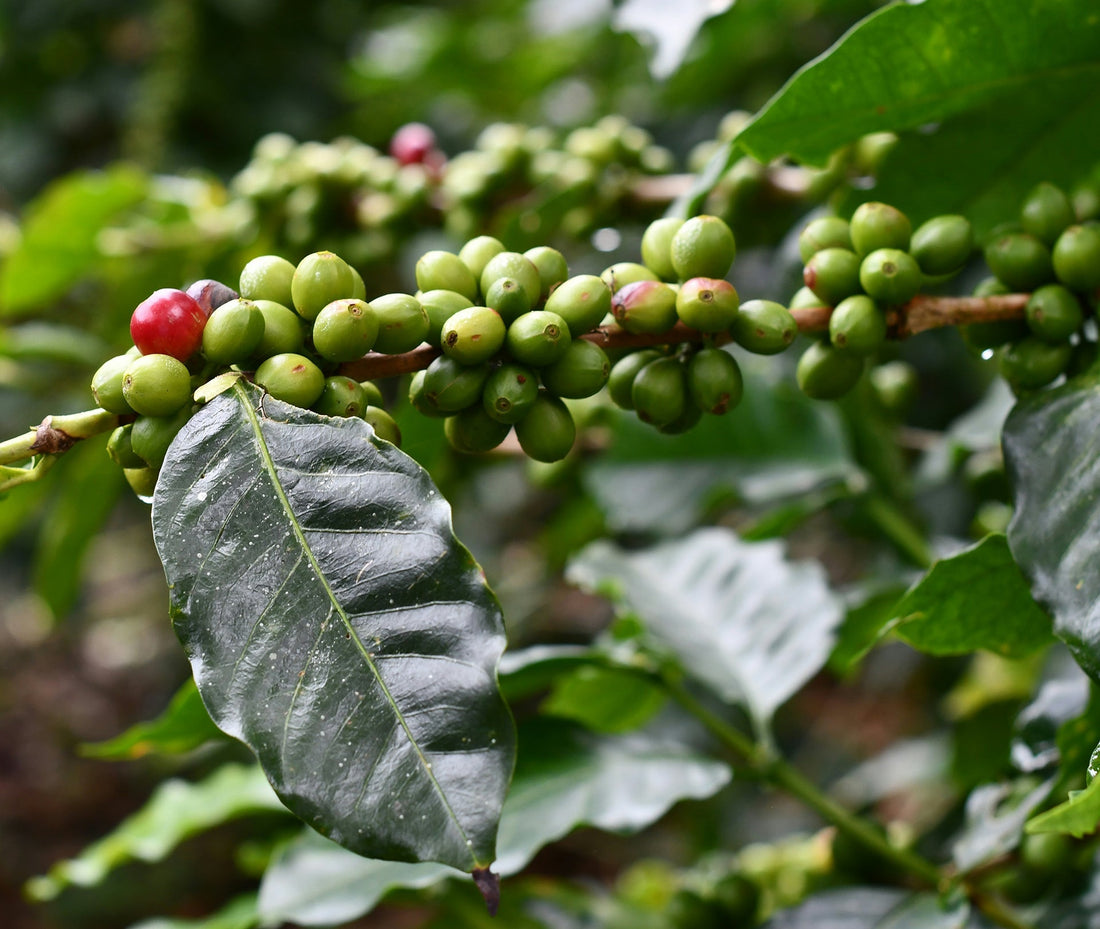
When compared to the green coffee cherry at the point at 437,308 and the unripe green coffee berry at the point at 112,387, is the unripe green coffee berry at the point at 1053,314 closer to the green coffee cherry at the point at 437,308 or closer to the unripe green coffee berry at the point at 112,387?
the green coffee cherry at the point at 437,308

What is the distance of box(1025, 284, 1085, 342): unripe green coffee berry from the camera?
77cm

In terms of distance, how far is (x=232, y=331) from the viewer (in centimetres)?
65

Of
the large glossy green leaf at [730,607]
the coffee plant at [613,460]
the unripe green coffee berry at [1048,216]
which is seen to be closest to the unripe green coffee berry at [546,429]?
the coffee plant at [613,460]

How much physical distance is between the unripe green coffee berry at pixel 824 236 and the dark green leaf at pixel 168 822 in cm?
87

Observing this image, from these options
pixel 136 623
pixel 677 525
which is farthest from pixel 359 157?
pixel 136 623

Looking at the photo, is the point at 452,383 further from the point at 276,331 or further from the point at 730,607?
the point at 730,607

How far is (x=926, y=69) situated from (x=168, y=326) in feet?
2.13

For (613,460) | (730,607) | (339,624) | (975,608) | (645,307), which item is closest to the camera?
(339,624)

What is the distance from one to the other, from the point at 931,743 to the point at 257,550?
6.38 feet

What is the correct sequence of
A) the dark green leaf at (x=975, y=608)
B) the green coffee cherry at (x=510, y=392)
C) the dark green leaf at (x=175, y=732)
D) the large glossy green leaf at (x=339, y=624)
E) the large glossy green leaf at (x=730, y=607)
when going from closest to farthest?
the large glossy green leaf at (x=339, y=624) → the green coffee cherry at (x=510, y=392) → the dark green leaf at (x=975, y=608) → the dark green leaf at (x=175, y=732) → the large glossy green leaf at (x=730, y=607)

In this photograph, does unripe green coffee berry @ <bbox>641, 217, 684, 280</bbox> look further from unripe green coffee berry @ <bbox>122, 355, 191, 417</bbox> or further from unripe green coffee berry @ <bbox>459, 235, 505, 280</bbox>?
unripe green coffee berry @ <bbox>122, 355, 191, 417</bbox>

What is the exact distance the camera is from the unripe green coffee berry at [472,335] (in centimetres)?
67

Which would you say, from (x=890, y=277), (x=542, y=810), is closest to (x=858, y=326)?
(x=890, y=277)

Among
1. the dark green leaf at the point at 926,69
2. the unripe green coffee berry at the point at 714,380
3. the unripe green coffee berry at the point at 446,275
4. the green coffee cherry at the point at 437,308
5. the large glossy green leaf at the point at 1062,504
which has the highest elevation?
the dark green leaf at the point at 926,69
